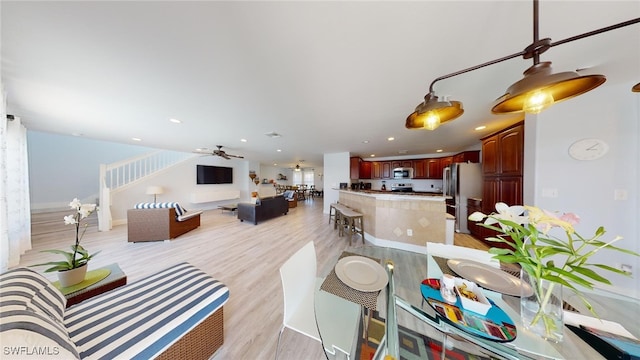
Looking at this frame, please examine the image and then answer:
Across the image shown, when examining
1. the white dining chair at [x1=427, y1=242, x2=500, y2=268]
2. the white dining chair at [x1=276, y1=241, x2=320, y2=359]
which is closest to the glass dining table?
the white dining chair at [x1=276, y1=241, x2=320, y2=359]

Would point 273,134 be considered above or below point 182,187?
above

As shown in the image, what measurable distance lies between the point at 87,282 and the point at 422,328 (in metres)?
2.73

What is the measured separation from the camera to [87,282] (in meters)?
1.47

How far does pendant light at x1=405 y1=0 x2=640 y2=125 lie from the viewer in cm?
81

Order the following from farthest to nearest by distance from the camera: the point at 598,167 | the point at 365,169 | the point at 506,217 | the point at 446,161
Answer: the point at 365,169 → the point at 446,161 → the point at 598,167 → the point at 506,217

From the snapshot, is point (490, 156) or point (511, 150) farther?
point (490, 156)

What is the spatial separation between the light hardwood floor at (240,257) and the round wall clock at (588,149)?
79.8 inches

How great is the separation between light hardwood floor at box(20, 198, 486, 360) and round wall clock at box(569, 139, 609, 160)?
203 cm

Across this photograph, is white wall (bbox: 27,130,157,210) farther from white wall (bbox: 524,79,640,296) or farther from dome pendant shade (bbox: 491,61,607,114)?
white wall (bbox: 524,79,640,296)

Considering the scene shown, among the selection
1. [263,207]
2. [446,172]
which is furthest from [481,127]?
[263,207]

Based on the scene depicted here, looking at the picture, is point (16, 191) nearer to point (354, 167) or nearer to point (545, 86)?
point (545, 86)

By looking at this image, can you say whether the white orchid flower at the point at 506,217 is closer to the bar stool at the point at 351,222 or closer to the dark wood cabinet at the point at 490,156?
the bar stool at the point at 351,222

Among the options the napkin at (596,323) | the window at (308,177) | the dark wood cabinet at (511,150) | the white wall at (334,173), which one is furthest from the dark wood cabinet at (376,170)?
the window at (308,177)

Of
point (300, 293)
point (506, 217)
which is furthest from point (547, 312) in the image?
point (300, 293)
